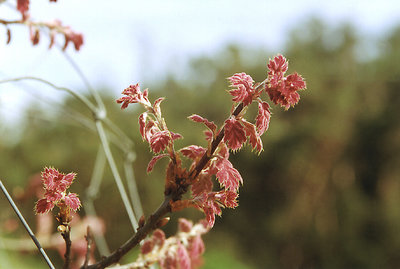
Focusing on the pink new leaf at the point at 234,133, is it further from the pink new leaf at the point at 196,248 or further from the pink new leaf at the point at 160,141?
the pink new leaf at the point at 196,248

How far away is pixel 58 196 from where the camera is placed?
331mm

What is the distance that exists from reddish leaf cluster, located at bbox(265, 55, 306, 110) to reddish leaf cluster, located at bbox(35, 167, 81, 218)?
178 millimetres

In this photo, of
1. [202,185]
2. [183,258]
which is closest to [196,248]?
[183,258]

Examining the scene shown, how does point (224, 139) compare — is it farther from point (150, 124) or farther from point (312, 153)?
point (312, 153)

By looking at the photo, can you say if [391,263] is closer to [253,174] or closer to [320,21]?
[253,174]

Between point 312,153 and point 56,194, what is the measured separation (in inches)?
312

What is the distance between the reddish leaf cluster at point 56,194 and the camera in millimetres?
330

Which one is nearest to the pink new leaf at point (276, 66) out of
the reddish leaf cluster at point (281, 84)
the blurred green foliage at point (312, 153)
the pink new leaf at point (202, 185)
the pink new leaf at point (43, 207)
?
the reddish leaf cluster at point (281, 84)

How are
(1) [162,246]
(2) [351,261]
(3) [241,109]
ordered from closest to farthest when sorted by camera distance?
(3) [241,109] < (1) [162,246] < (2) [351,261]

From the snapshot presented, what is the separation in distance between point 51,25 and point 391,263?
293 inches

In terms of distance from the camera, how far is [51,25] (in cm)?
52

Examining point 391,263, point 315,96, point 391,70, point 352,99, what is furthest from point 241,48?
point 391,263

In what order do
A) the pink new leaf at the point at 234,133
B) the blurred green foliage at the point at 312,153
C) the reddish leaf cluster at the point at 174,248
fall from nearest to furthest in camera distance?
the pink new leaf at the point at 234,133 → the reddish leaf cluster at the point at 174,248 → the blurred green foliage at the point at 312,153

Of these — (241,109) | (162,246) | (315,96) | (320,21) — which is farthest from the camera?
(320,21)
